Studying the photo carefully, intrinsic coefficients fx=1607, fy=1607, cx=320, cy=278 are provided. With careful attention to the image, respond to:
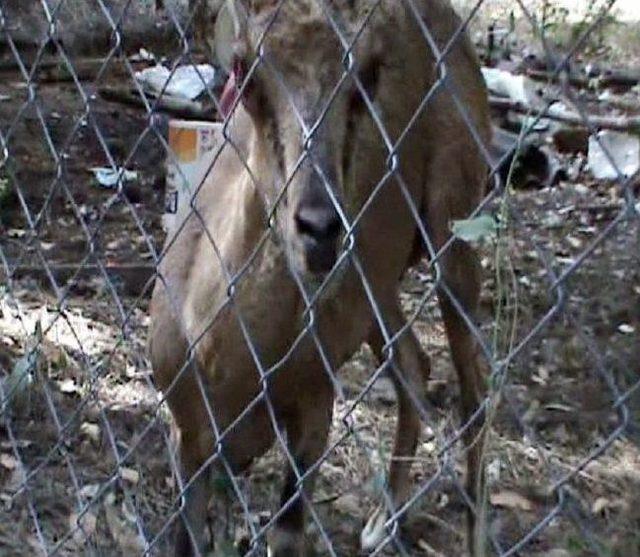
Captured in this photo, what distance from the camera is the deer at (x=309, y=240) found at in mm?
Answer: 2982

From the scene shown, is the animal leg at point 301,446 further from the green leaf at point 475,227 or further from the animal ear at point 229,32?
the green leaf at point 475,227

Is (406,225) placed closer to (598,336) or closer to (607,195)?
(598,336)

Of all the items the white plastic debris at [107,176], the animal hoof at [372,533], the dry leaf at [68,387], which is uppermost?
the animal hoof at [372,533]

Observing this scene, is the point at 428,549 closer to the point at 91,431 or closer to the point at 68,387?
the point at 91,431

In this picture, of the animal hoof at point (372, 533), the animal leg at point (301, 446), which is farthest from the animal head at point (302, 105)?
the animal hoof at point (372, 533)

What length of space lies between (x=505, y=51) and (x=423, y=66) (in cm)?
684

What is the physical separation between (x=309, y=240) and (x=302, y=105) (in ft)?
0.95

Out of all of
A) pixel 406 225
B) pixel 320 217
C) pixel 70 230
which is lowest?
pixel 70 230

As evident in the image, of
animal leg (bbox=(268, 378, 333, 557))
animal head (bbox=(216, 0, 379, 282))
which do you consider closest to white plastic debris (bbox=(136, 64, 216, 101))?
animal leg (bbox=(268, 378, 333, 557))

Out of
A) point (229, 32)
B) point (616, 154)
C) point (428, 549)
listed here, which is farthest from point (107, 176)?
point (229, 32)

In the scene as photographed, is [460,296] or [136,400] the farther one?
[136,400]

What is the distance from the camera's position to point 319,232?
2902 mm

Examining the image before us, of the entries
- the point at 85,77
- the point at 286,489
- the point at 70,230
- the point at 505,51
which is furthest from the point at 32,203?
the point at 505,51

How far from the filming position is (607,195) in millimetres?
9133
